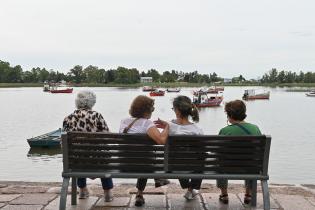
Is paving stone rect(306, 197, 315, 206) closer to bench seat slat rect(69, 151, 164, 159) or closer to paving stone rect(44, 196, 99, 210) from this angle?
bench seat slat rect(69, 151, 164, 159)

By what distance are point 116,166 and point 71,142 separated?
1.85ft

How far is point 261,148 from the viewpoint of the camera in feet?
17.8

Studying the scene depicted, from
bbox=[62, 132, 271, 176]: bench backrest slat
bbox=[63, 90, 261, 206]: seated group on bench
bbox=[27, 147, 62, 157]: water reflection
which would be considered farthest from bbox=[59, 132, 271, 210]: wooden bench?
bbox=[27, 147, 62, 157]: water reflection

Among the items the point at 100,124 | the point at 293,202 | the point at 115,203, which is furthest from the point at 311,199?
the point at 100,124

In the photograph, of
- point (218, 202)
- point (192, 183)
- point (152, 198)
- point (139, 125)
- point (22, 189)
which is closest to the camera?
point (139, 125)

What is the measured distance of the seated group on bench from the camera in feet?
18.9

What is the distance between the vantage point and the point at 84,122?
19.7 feet

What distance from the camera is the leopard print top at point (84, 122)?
602 centimetres

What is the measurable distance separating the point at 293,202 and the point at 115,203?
220 centimetres

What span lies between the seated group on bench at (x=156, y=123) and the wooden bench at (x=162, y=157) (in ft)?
0.83

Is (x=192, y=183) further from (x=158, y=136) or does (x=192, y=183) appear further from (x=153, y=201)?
(x=158, y=136)

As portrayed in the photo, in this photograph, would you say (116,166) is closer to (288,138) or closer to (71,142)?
(71,142)

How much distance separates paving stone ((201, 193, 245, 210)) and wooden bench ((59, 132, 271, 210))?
586 mm

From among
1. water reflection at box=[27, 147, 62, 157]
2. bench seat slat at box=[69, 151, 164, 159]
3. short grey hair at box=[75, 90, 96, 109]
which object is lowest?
water reflection at box=[27, 147, 62, 157]
